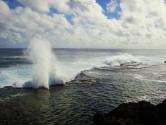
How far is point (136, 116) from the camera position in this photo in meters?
19.6

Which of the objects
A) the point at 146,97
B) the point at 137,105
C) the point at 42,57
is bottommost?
the point at 146,97

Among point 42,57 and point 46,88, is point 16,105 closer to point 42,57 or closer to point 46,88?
point 46,88

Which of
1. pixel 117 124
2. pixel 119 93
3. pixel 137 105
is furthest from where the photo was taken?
pixel 119 93

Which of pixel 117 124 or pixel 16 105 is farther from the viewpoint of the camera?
pixel 16 105

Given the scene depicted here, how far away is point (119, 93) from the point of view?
36.7 metres

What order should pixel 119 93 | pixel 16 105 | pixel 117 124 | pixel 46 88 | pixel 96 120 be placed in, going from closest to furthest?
1. pixel 117 124
2. pixel 96 120
3. pixel 16 105
4. pixel 119 93
5. pixel 46 88

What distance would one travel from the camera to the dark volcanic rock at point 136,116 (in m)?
18.5

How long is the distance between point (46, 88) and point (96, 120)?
22116 millimetres

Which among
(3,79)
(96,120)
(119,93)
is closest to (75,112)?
(96,120)

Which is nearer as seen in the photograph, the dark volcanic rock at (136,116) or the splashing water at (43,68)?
the dark volcanic rock at (136,116)

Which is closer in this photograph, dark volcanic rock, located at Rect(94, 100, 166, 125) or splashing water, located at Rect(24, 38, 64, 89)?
dark volcanic rock, located at Rect(94, 100, 166, 125)

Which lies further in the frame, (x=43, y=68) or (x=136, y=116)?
(x=43, y=68)

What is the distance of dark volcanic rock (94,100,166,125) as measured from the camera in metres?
18.5

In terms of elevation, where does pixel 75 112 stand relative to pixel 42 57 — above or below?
below
